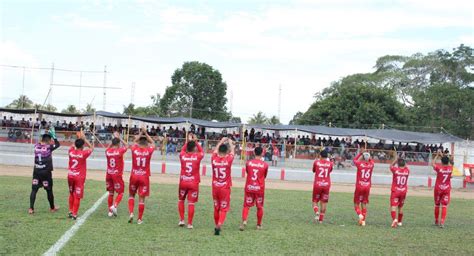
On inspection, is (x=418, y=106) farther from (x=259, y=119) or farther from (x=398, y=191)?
(x=398, y=191)

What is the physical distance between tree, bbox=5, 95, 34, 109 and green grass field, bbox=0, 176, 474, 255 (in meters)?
39.9

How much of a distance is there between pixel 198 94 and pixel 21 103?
70.9 feet

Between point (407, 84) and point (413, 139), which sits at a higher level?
point (407, 84)

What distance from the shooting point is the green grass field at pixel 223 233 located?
9.05 m

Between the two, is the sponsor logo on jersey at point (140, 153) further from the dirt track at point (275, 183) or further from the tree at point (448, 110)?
the tree at point (448, 110)

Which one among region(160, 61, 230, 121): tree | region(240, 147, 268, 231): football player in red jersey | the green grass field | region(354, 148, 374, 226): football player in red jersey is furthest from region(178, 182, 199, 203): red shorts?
region(160, 61, 230, 121): tree

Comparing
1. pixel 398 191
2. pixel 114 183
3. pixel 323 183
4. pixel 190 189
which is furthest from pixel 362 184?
pixel 114 183

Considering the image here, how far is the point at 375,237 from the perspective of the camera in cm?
1145

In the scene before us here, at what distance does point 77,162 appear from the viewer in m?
12.0

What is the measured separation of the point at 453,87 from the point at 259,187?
51.0 metres

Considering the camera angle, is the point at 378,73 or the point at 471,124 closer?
the point at 471,124

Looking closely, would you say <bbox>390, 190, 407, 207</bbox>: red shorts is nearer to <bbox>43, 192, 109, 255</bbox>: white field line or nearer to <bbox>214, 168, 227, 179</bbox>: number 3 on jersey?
<bbox>214, 168, 227, 179</bbox>: number 3 on jersey

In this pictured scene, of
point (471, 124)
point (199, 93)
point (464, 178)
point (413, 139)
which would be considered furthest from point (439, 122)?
point (199, 93)

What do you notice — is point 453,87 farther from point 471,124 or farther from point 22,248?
point 22,248
